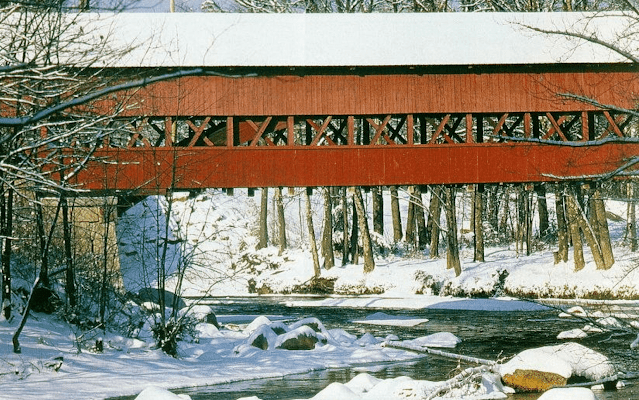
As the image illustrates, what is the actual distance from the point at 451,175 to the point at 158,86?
6301 mm

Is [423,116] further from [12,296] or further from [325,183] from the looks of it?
[12,296]

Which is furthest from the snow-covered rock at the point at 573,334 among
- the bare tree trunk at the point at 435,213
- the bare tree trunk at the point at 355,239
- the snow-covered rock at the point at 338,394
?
the bare tree trunk at the point at 355,239

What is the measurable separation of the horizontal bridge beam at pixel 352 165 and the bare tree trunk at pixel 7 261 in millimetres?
4987

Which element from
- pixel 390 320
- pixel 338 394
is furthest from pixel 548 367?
pixel 390 320

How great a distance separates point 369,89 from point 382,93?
28 cm

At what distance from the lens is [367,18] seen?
19.4 metres

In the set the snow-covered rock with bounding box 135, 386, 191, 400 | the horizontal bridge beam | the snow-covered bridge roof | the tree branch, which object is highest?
the snow-covered bridge roof

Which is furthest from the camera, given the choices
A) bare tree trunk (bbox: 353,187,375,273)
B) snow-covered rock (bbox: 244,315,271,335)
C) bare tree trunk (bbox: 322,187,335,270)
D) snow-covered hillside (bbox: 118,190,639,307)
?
bare tree trunk (bbox: 322,187,335,270)

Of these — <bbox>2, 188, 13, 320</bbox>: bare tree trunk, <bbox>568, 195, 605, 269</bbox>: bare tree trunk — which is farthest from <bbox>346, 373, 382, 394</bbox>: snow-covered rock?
<bbox>568, 195, 605, 269</bbox>: bare tree trunk

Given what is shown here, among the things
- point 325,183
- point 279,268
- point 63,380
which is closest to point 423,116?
point 325,183

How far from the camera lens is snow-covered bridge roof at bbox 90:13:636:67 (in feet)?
61.3

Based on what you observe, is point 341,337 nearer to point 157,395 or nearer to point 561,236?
point 157,395

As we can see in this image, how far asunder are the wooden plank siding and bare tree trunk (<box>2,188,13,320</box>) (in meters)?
6.12

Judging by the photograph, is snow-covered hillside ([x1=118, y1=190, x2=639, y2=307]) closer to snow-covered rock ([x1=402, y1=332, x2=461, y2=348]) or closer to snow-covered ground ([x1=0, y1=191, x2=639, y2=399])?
snow-covered ground ([x1=0, y1=191, x2=639, y2=399])
